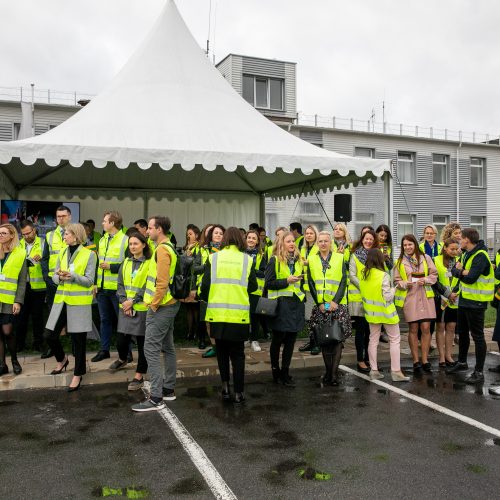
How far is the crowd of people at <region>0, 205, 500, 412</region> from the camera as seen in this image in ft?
18.0

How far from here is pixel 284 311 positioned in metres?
6.20

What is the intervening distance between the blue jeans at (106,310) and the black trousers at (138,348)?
27.1 inches

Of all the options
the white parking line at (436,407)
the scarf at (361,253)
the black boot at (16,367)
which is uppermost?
the scarf at (361,253)

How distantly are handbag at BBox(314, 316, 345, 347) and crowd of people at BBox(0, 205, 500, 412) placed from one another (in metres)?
0.01

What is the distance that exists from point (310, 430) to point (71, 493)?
6.99ft

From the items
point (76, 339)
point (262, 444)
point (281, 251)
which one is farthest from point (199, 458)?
point (281, 251)

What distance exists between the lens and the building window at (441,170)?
29609 mm

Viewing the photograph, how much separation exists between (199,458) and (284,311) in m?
2.38

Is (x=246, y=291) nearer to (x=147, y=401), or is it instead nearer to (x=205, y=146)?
(x=147, y=401)

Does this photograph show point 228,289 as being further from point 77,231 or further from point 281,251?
point 77,231

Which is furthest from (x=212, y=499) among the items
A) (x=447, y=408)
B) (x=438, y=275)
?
(x=438, y=275)

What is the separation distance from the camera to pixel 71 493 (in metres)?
3.55

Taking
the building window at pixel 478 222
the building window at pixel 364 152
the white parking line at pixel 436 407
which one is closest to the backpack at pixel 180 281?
the white parking line at pixel 436 407

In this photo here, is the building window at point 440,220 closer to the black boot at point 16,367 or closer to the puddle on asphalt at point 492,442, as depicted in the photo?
the puddle on asphalt at point 492,442
